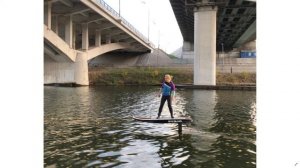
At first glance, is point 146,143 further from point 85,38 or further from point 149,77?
point 149,77

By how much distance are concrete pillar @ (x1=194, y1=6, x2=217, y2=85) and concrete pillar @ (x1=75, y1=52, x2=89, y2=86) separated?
17.8 metres

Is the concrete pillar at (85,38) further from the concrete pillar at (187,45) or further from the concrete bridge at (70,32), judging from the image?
the concrete pillar at (187,45)

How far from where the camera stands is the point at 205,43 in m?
49.3

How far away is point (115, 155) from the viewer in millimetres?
10594

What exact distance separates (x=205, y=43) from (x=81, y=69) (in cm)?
1947

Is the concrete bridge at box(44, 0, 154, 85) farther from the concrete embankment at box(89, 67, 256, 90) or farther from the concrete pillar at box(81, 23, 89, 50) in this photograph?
the concrete embankment at box(89, 67, 256, 90)

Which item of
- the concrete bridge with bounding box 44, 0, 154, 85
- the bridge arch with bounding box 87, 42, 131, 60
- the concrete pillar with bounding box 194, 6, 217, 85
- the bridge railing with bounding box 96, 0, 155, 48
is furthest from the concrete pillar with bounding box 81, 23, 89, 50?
the concrete pillar with bounding box 194, 6, 217, 85

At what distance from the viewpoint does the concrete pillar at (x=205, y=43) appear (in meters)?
48.9

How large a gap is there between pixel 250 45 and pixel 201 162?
11304cm

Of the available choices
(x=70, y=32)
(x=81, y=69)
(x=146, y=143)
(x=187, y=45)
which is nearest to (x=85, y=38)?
(x=81, y=69)
